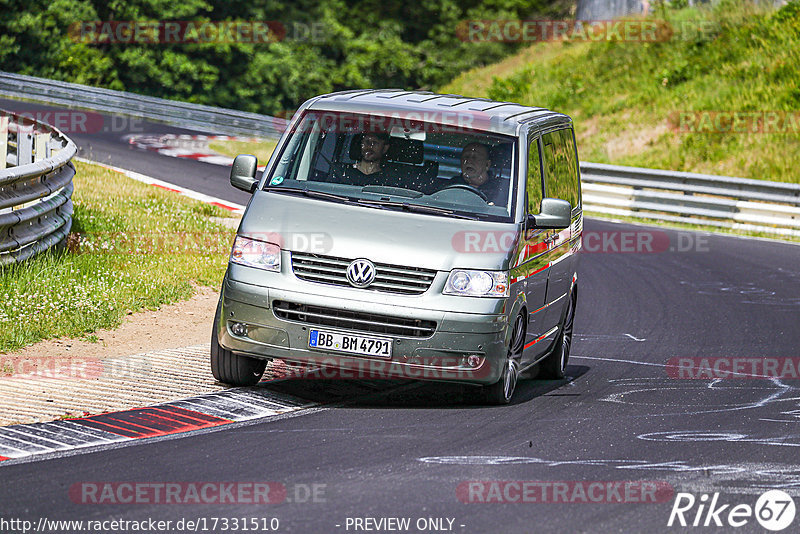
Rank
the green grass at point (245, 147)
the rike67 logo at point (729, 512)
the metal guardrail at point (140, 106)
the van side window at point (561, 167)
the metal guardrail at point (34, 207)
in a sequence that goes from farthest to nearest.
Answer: the metal guardrail at point (140, 106) < the green grass at point (245, 147) < the metal guardrail at point (34, 207) < the van side window at point (561, 167) < the rike67 logo at point (729, 512)

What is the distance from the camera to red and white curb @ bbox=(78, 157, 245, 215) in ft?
67.7

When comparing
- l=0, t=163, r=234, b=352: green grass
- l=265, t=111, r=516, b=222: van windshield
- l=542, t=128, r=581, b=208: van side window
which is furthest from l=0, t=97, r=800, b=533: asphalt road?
l=0, t=163, r=234, b=352: green grass

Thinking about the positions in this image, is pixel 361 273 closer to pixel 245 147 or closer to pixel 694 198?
pixel 694 198

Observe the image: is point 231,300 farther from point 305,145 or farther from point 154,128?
point 154,128

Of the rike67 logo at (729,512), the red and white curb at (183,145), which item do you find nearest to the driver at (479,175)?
the rike67 logo at (729,512)

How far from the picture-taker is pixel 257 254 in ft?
26.8

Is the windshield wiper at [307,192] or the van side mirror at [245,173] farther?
the van side mirror at [245,173]

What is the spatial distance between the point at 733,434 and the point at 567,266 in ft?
8.33

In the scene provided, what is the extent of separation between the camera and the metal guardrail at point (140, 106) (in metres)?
34.5

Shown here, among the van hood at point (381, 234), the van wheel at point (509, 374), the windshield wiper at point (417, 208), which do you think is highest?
the windshield wiper at point (417, 208)

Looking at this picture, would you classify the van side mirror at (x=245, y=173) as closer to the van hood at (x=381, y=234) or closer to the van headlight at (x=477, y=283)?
the van hood at (x=381, y=234)

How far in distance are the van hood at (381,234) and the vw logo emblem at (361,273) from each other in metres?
0.05

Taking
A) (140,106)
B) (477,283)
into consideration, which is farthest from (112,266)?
(140,106)

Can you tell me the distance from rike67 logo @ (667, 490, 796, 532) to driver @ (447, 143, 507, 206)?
2.96 meters
